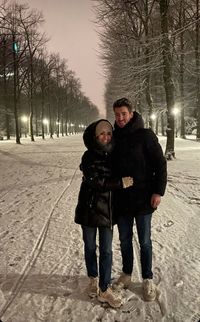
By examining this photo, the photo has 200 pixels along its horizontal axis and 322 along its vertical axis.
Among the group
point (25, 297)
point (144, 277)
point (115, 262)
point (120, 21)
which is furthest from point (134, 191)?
point (120, 21)

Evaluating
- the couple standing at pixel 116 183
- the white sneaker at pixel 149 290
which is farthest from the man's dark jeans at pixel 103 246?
the white sneaker at pixel 149 290

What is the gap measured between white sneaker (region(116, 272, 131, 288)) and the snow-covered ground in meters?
0.08

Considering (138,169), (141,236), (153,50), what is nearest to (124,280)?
(141,236)

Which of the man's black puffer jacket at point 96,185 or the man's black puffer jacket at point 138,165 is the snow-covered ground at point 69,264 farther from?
the man's black puffer jacket at point 138,165

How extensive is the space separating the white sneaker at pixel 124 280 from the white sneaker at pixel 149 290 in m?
0.24

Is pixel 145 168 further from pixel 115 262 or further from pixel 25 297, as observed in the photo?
pixel 25 297

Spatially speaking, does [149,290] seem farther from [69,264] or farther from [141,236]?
[69,264]

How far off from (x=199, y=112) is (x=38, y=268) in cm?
2583

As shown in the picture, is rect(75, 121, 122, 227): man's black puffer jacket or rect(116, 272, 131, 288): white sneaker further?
rect(116, 272, 131, 288): white sneaker

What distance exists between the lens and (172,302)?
3697 millimetres

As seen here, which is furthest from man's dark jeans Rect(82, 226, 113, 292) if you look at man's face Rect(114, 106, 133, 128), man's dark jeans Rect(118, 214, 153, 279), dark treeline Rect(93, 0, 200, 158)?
dark treeline Rect(93, 0, 200, 158)

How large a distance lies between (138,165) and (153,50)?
11.8 metres

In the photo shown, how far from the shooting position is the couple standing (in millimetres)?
3621

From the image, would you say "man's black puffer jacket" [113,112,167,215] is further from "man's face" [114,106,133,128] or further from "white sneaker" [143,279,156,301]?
"white sneaker" [143,279,156,301]
